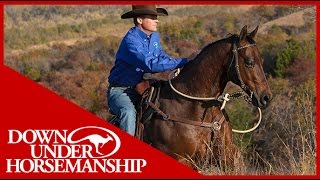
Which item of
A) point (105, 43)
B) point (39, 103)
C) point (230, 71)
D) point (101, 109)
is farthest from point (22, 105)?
point (105, 43)

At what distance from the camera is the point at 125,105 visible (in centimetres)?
762

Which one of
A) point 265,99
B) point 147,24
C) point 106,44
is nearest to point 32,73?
point 106,44

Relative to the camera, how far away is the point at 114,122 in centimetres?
783

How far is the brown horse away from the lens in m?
7.24

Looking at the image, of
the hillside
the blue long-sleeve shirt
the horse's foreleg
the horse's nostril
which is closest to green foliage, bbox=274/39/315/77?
the hillside

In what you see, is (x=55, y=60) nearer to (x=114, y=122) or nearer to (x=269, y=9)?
(x=269, y=9)

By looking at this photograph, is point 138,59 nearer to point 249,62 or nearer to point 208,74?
point 208,74

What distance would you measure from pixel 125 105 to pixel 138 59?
0.57m

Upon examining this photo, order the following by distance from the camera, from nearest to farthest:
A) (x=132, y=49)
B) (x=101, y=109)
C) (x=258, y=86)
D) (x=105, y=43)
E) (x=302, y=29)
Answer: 1. (x=258, y=86)
2. (x=132, y=49)
3. (x=101, y=109)
4. (x=105, y=43)
5. (x=302, y=29)

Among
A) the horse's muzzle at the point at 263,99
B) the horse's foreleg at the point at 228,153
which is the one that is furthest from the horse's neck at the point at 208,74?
the horse's muzzle at the point at 263,99

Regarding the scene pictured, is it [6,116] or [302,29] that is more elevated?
[6,116]

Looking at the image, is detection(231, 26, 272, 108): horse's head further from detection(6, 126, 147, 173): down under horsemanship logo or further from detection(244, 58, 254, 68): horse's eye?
detection(6, 126, 147, 173): down under horsemanship logo

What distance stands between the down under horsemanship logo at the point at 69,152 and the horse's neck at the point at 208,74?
1.67 m

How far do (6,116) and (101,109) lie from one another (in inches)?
1153
